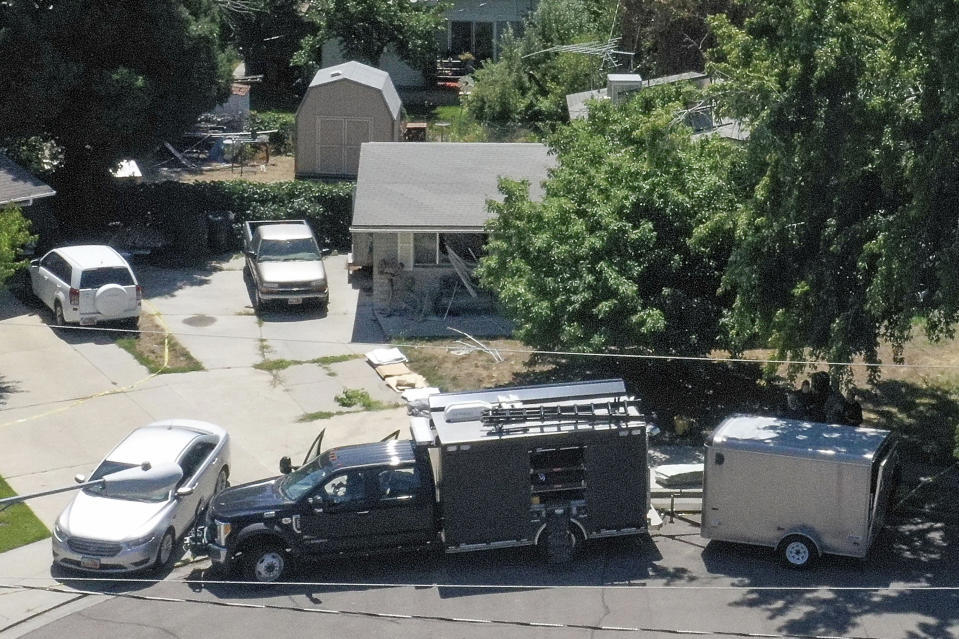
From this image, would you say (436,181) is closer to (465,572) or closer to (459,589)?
(465,572)

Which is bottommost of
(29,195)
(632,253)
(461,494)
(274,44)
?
(461,494)

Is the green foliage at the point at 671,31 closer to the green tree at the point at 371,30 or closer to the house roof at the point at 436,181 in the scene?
the green tree at the point at 371,30

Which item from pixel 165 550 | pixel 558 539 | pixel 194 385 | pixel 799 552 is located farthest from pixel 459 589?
pixel 194 385

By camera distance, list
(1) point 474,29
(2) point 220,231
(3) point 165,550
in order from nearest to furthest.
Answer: (3) point 165,550
(2) point 220,231
(1) point 474,29

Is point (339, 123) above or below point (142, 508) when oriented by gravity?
above

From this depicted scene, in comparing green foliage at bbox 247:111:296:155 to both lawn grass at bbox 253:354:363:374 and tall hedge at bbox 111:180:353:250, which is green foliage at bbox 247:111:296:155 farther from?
lawn grass at bbox 253:354:363:374

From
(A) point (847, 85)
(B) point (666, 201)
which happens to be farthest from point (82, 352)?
(A) point (847, 85)

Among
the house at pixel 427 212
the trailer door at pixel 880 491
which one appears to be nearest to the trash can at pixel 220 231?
the house at pixel 427 212
